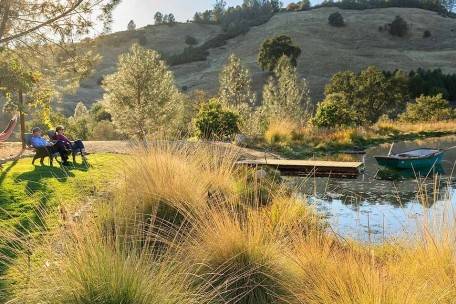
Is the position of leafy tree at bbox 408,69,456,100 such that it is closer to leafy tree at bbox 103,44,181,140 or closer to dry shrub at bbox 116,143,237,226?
leafy tree at bbox 103,44,181,140

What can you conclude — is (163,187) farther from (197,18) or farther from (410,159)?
(197,18)

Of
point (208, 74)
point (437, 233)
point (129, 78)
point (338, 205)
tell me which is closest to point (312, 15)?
point (208, 74)

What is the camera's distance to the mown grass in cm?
1765

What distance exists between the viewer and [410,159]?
13266 millimetres

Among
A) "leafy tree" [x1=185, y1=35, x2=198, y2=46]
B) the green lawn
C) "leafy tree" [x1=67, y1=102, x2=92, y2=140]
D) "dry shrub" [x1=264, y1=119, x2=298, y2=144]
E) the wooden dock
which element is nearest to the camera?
the green lawn

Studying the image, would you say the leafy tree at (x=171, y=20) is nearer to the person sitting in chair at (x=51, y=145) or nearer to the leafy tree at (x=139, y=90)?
the leafy tree at (x=139, y=90)

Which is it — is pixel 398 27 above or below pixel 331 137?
above

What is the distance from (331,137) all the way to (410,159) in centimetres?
650

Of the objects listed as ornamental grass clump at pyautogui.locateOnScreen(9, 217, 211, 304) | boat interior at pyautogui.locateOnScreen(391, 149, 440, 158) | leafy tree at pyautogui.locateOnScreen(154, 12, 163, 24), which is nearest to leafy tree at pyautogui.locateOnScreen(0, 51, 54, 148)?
ornamental grass clump at pyautogui.locateOnScreen(9, 217, 211, 304)

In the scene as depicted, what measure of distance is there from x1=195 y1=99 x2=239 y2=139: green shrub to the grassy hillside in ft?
105

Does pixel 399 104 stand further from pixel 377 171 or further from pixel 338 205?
pixel 338 205

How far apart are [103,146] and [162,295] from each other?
13.4 meters

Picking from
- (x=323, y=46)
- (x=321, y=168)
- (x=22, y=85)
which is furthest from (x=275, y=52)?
(x=22, y=85)

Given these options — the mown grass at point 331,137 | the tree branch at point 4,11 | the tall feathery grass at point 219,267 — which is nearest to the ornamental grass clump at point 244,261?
the tall feathery grass at point 219,267
